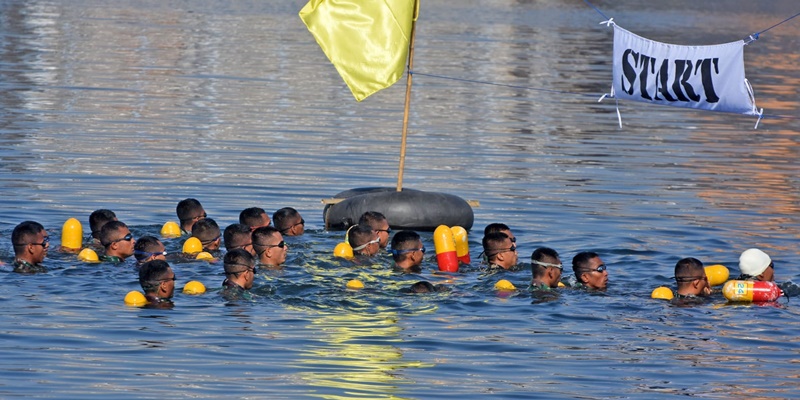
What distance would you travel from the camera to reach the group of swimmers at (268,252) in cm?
1367

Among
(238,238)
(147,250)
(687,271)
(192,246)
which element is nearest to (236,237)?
(238,238)

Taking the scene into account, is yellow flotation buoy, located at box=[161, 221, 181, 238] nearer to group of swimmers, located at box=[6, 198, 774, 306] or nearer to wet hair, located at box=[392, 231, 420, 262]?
group of swimmers, located at box=[6, 198, 774, 306]

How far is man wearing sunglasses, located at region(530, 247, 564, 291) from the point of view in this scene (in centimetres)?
1409

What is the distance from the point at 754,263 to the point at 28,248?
7.63 metres

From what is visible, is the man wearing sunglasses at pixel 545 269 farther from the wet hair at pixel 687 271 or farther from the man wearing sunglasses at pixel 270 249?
the man wearing sunglasses at pixel 270 249

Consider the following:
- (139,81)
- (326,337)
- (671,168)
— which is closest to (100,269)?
(326,337)

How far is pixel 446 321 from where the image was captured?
42.3 feet

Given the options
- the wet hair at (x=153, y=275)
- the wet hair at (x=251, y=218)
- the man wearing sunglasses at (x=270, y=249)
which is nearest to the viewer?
the wet hair at (x=153, y=275)

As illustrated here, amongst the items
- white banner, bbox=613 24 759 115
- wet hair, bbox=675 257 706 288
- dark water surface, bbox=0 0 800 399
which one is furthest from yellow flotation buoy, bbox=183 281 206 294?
white banner, bbox=613 24 759 115

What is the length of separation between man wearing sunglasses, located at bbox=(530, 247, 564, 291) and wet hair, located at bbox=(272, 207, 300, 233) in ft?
12.8

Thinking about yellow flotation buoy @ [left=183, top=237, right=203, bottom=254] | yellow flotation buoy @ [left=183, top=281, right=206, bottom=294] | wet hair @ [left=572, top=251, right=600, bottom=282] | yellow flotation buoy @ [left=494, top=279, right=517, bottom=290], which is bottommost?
yellow flotation buoy @ [left=183, top=281, right=206, bottom=294]

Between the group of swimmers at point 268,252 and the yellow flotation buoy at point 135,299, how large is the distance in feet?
0.26

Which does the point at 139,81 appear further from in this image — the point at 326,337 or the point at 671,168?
the point at 326,337

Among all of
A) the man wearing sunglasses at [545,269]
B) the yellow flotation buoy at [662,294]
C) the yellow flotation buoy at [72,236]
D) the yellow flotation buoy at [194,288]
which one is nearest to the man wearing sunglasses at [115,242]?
the yellow flotation buoy at [72,236]
